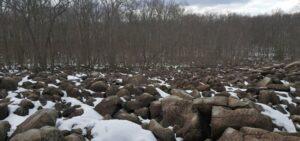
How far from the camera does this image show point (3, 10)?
1013 inches

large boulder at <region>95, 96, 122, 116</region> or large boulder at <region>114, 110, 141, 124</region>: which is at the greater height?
large boulder at <region>95, 96, 122, 116</region>

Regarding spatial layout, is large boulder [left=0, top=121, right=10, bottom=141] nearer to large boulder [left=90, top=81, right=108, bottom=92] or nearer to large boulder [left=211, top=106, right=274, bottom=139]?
large boulder [left=90, top=81, right=108, bottom=92]

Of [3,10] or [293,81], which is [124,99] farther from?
[3,10]

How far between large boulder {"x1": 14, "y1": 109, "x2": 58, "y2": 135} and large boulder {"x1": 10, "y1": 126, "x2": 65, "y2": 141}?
24.5 inches

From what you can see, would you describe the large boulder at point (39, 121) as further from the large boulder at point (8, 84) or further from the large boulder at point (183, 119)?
the large boulder at point (8, 84)

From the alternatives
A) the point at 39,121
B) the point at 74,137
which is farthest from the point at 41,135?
the point at 39,121

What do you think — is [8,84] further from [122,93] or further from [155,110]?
[155,110]

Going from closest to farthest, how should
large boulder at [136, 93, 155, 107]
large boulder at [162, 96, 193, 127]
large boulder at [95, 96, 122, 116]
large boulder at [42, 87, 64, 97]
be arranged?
large boulder at [162, 96, 193, 127] → large boulder at [95, 96, 122, 116] → large boulder at [136, 93, 155, 107] → large boulder at [42, 87, 64, 97]

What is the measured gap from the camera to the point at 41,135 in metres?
7.61

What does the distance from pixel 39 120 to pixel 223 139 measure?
13.8 ft

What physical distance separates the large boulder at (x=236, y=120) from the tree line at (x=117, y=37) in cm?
1587

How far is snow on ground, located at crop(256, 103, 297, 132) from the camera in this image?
33.3 feet

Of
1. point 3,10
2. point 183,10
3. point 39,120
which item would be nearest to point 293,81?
point 39,120

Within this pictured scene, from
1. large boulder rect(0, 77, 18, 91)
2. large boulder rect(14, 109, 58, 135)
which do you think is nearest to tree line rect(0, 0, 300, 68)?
large boulder rect(0, 77, 18, 91)
